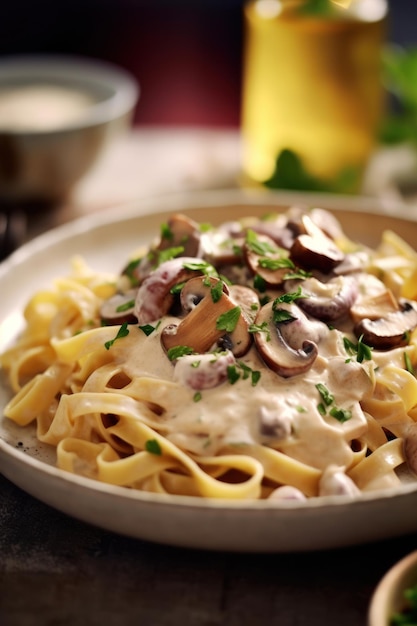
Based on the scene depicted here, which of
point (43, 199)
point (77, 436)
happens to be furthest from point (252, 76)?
point (77, 436)

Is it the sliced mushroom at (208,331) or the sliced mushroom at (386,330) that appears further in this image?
the sliced mushroom at (386,330)

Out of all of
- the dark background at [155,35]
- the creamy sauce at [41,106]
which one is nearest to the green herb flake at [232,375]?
the creamy sauce at [41,106]

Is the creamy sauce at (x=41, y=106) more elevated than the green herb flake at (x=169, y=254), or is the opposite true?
the green herb flake at (x=169, y=254)

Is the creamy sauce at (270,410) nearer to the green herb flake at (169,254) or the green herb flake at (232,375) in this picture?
the green herb flake at (232,375)

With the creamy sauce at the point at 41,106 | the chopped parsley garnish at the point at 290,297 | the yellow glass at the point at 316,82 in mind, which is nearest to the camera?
the chopped parsley garnish at the point at 290,297

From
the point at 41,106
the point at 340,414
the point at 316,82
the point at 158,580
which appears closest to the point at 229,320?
the point at 340,414

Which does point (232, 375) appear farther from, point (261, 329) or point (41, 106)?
point (41, 106)

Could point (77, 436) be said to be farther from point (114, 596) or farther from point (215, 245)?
point (215, 245)
